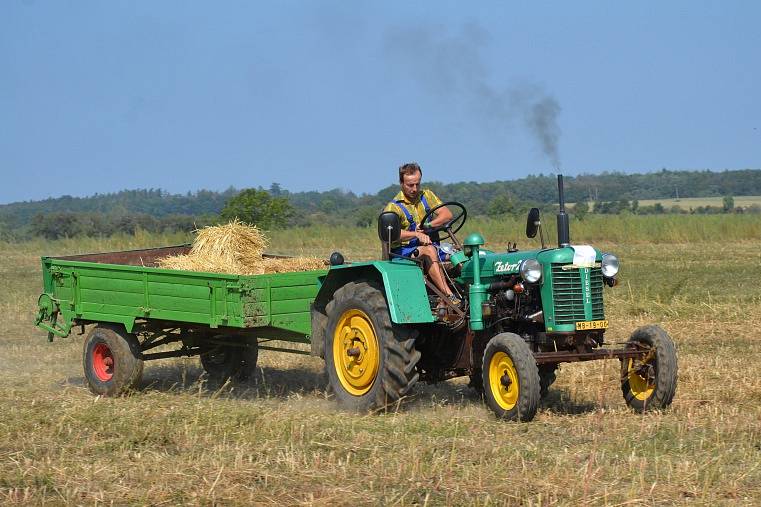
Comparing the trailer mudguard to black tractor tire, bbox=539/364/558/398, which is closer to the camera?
the trailer mudguard

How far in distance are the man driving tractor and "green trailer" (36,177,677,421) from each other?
0.07 meters

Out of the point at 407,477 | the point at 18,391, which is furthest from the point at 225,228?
the point at 407,477

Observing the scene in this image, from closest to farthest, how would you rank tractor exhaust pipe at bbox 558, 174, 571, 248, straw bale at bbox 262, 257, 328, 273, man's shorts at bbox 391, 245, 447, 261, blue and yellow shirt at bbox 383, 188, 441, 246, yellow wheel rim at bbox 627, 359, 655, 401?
tractor exhaust pipe at bbox 558, 174, 571, 248 < yellow wheel rim at bbox 627, 359, 655, 401 < man's shorts at bbox 391, 245, 447, 261 < blue and yellow shirt at bbox 383, 188, 441, 246 < straw bale at bbox 262, 257, 328, 273

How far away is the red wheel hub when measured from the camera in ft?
30.3

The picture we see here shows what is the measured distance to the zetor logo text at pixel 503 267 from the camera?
742 centimetres

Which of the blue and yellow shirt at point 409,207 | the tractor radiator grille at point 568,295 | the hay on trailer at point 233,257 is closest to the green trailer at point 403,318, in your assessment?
the tractor radiator grille at point 568,295

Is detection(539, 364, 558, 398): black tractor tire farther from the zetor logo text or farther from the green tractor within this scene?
the zetor logo text

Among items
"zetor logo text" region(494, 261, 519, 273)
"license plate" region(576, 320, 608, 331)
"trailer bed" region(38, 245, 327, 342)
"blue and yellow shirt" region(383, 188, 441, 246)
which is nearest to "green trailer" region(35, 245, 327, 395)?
"trailer bed" region(38, 245, 327, 342)

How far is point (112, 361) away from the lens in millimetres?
9227

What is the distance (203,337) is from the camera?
9242mm

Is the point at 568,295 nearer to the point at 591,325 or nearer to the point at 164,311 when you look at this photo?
the point at 591,325

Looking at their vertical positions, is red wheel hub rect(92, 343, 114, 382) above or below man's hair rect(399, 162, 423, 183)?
below

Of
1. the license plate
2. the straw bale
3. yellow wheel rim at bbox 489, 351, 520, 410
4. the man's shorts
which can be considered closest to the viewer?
yellow wheel rim at bbox 489, 351, 520, 410

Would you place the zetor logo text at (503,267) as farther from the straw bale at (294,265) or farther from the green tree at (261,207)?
the green tree at (261,207)
